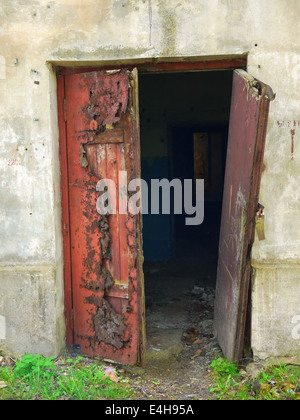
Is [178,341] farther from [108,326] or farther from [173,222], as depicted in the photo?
[173,222]

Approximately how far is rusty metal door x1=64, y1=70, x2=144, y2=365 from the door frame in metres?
0.04

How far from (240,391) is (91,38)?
300cm

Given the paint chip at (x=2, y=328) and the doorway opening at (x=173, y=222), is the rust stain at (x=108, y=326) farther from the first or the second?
the doorway opening at (x=173, y=222)

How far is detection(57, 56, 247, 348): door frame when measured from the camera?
359 cm

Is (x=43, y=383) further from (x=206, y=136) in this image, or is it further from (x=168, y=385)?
(x=206, y=136)

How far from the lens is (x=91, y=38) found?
3.46 meters

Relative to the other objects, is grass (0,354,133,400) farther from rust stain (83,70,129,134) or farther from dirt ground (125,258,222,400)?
rust stain (83,70,129,134)

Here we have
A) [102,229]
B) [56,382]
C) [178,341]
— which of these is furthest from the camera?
[178,341]

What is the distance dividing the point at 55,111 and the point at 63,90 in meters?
0.20

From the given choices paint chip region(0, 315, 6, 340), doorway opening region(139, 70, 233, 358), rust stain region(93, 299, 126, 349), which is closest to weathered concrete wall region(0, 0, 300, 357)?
paint chip region(0, 315, 6, 340)

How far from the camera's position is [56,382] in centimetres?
335

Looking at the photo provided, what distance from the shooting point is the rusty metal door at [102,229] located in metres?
3.46

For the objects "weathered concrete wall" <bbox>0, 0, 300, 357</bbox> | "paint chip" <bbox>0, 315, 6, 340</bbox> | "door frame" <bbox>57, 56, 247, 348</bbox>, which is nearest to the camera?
"weathered concrete wall" <bbox>0, 0, 300, 357</bbox>

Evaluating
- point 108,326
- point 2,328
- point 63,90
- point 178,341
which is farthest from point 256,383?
point 63,90
